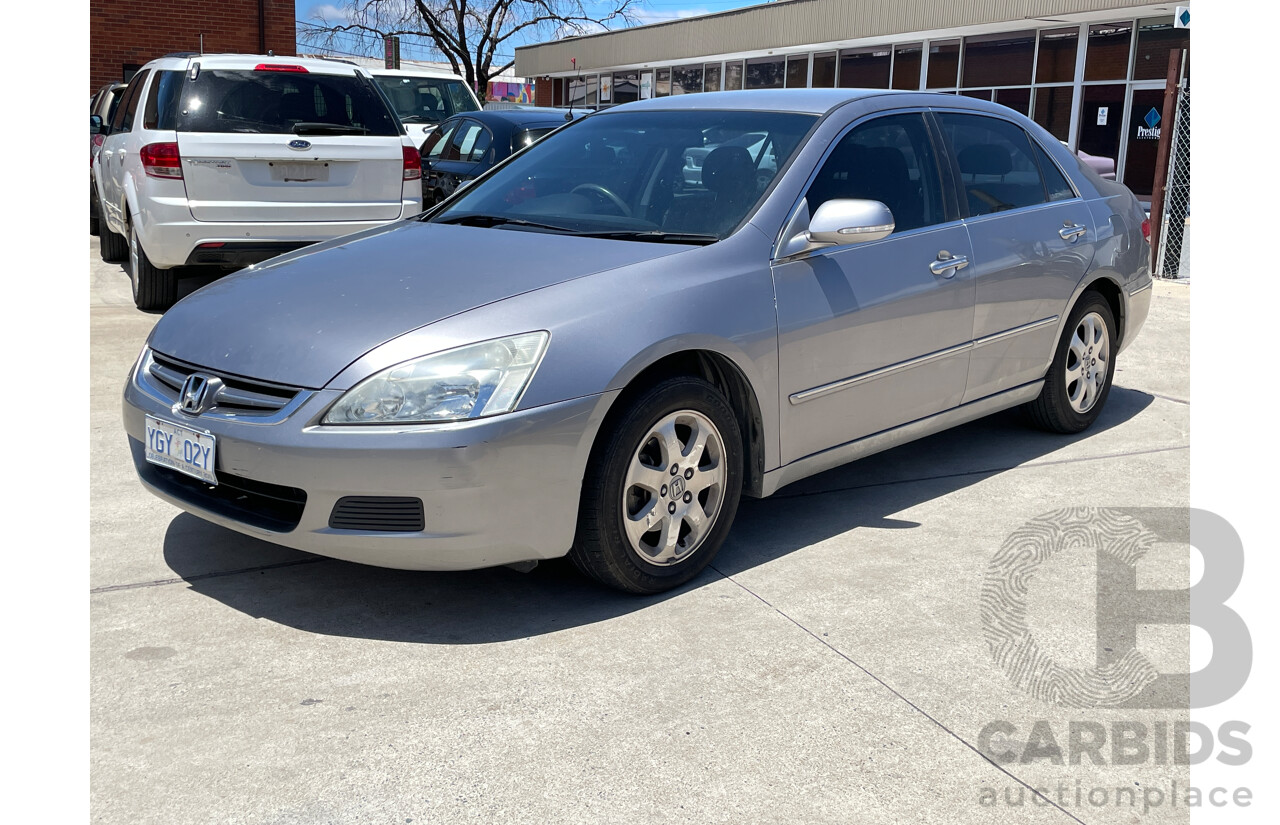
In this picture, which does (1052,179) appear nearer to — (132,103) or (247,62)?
(247,62)

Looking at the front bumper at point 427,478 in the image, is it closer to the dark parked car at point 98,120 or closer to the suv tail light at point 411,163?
the suv tail light at point 411,163

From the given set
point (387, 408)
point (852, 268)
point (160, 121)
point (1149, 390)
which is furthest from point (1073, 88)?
point (387, 408)

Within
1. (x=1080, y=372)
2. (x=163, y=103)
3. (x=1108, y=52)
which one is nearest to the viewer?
(x=1080, y=372)

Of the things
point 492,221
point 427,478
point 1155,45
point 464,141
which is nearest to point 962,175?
point 492,221

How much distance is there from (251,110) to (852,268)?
5.28 meters

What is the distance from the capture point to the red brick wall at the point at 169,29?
852 inches

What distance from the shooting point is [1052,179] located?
540 cm

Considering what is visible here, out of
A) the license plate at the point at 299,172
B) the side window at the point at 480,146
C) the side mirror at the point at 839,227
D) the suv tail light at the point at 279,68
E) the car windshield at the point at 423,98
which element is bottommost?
the side mirror at the point at 839,227

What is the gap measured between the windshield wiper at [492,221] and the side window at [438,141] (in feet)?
22.5

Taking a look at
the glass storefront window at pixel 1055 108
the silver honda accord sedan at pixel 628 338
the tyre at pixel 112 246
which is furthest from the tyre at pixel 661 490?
the glass storefront window at pixel 1055 108

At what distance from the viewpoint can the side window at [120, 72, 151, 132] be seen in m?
8.70

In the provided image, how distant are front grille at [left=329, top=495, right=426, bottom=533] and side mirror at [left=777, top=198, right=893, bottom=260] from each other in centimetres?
156

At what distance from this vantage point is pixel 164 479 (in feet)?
12.1

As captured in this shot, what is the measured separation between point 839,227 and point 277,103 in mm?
5403
